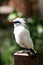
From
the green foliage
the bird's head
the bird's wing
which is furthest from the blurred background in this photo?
the bird's wing

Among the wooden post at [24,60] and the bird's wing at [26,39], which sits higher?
the bird's wing at [26,39]

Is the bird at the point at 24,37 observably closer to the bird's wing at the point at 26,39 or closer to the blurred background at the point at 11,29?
the bird's wing at the point at 26,39

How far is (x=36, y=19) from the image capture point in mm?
4160

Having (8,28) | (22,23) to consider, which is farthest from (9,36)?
(22,23)

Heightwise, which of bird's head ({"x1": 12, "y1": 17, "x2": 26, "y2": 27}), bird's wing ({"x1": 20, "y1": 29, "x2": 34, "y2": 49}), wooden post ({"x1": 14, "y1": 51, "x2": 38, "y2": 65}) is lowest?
wooden post ({"x1": 14, "y1": 51, "x2": 38, "y2": 65})

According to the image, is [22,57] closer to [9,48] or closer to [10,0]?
[9,48]

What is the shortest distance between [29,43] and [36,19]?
1.77 meters

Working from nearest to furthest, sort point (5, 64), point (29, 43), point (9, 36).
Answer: point (29, 43) < point (5, 64) < point (9, 36)

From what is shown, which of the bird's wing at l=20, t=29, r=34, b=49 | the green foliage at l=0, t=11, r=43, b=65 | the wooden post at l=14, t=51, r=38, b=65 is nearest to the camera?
the wooden post at l=14, t=51, r=38, b=65

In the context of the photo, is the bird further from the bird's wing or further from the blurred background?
the blurred background

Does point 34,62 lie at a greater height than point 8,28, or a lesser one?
lesser

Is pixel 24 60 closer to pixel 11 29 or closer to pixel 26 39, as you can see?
pixel 26 39

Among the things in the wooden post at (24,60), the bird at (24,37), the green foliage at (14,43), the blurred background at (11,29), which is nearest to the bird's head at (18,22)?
the bird at (24,37)

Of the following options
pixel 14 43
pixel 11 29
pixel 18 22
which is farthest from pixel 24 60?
pixel 11 29
